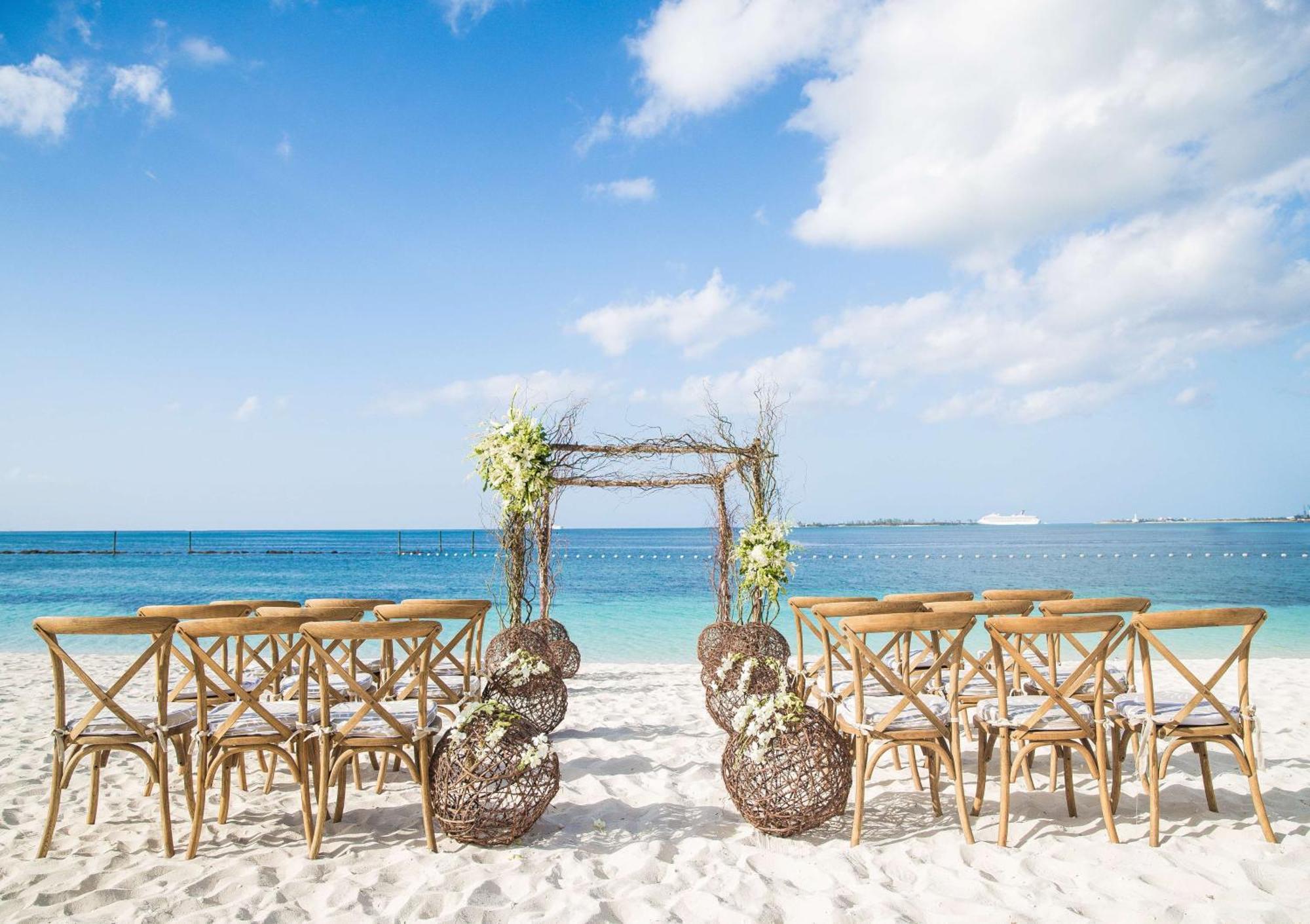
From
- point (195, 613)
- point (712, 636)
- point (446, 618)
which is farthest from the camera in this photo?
point (712, 636)

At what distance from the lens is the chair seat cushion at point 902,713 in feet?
12.1

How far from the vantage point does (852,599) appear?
15.8 ft

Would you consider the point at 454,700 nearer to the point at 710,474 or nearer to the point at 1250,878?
the point at 1250,878

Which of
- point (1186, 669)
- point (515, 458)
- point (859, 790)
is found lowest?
point (859, 790)

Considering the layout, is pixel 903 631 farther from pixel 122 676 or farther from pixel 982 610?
pixel 122 676

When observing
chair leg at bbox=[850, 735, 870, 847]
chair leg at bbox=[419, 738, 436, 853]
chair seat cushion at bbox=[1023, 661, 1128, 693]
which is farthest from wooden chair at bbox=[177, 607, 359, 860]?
chair seat cushion at bbox=[1023, 661, 1128, 693]

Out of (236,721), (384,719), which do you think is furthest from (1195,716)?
(236,721)

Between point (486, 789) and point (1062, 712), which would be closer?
point (486, 789)

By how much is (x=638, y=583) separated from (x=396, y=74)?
19888mm

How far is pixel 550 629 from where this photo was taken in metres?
8.51

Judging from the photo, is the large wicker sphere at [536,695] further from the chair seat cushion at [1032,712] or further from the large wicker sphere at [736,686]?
the chair seat cushion at [1032,712]

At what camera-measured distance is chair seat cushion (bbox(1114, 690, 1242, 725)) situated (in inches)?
141

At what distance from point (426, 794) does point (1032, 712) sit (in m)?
2.81

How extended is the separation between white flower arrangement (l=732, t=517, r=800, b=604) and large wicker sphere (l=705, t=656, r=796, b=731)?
8.34 feet
